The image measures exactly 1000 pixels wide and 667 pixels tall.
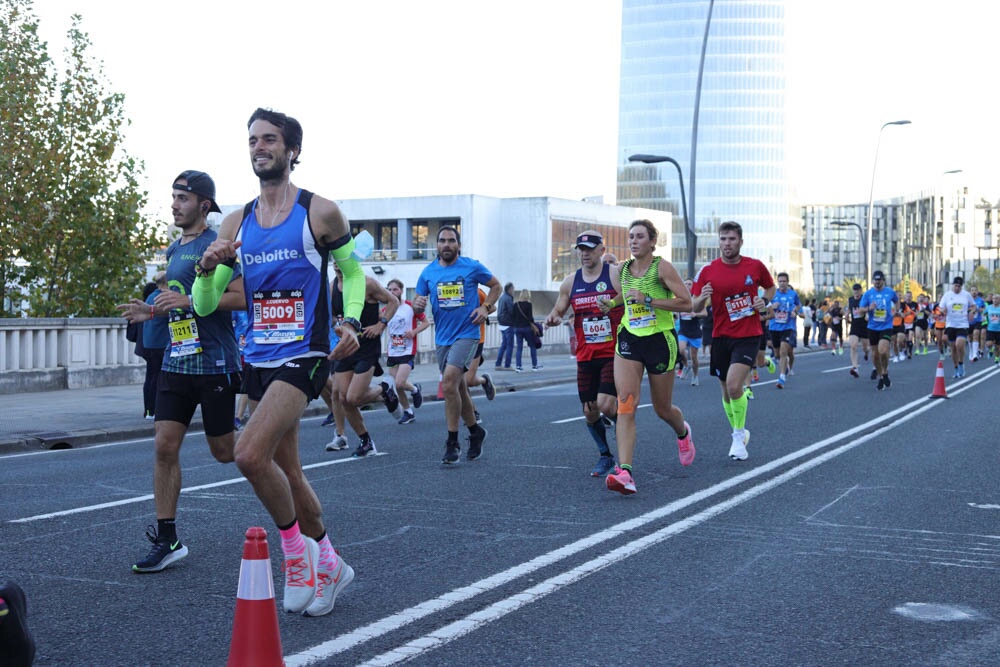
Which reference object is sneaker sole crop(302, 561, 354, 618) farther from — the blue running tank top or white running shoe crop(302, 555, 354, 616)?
the blue running tank top

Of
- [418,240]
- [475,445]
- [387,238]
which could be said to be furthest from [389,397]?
[387,238]

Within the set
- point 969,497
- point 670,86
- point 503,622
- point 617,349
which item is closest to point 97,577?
point 503,622

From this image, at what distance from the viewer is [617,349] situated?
9.05 metres

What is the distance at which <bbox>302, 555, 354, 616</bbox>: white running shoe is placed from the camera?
16.4ft

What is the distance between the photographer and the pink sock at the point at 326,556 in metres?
5.12

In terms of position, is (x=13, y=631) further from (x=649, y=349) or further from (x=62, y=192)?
(x=62, y=192)

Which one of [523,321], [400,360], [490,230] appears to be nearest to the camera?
[400,360]

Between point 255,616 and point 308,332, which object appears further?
point 308,332

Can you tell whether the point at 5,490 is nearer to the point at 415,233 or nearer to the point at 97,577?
the point at 97,577

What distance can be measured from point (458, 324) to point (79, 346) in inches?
454

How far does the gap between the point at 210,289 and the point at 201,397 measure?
1120 mm

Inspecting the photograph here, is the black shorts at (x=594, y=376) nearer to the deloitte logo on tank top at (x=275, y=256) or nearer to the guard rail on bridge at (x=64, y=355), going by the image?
the deloitte logo on tank top at (x=275, y=256)

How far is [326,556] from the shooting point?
5148mm

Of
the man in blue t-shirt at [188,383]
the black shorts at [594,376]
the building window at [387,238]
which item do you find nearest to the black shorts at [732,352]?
the black shorts at [594,376]
